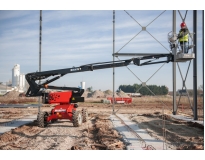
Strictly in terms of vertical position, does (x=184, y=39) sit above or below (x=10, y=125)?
above

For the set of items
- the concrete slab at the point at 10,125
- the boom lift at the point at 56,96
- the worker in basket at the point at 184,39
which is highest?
the worker in basket at the point at 184,39

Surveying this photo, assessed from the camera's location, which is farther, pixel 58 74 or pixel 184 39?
pixel 58 74

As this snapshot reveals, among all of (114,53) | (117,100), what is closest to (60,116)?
(114,53)

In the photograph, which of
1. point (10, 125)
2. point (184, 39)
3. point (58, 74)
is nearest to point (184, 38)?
point (184, 39)

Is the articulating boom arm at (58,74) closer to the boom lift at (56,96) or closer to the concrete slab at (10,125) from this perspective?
the boom lift at (56,96)

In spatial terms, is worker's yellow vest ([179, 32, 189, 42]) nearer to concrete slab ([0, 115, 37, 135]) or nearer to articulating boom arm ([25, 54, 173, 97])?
articulating boom arm ([25, 54, 173, 97])

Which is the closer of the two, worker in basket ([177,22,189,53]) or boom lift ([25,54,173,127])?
worker in basket ([177,22,189,53])

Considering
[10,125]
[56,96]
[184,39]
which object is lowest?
[10,125]

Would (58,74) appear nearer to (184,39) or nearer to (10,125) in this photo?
(10,125)

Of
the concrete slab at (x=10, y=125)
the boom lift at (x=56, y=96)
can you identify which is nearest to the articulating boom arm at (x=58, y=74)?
the boom lift at (x=56, y=96)

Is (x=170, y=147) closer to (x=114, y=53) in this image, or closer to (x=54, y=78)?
(x=54, y=78)

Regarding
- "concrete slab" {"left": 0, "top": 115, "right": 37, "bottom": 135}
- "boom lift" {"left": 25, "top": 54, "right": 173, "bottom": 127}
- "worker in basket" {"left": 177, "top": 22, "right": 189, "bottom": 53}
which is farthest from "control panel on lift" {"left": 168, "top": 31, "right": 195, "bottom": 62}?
"concrete slab" {"left": 0, "top": 115, "right": 37, "bottom": 135}

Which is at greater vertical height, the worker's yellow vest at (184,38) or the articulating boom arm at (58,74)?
the worker's yellow vest at (184,38)

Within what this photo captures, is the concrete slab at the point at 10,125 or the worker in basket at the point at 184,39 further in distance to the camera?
the concrete slab at the point at 10,125
